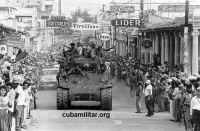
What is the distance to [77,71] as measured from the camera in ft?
85.1

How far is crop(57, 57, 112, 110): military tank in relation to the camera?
2473 centimetres

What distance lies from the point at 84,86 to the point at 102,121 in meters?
4.01

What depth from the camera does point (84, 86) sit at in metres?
25.1

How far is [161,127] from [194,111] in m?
3.18

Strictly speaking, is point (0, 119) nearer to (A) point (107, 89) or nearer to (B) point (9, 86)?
(B) point (9, 86)

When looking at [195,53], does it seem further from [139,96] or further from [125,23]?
[139,96]

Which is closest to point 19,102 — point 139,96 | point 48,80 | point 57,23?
point 139,96

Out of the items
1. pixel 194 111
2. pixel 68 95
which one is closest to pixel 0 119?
pixel 194 111

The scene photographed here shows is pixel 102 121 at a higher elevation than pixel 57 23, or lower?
lower

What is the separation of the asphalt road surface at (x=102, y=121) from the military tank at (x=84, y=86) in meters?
0.45

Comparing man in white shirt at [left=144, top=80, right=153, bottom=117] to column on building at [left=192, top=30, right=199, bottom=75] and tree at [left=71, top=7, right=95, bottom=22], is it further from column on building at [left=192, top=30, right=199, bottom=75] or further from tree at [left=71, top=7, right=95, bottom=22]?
tree at [left=71, top=7, right=95, bottom=22]

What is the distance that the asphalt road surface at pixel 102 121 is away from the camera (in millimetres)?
19438

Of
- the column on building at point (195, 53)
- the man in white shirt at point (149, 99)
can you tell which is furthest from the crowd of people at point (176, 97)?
the column on building at point (195, 53)

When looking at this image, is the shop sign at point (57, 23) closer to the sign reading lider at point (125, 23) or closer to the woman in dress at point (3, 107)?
the sign reading lider at point (125, 23)
